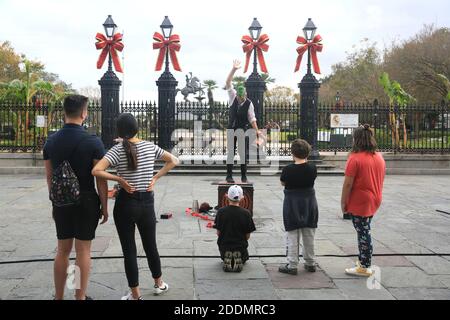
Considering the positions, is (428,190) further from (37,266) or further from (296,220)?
(37,266)

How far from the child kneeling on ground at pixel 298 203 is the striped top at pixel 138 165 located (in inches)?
65.6

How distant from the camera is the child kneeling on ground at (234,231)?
5.40 meters

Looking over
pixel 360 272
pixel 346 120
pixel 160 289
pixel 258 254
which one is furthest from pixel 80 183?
pixel 346 120

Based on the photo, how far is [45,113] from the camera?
1858 centimetres

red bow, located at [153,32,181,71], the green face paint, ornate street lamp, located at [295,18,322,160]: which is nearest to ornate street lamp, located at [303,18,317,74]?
ornate street lamp, located at [295,18,322,160]

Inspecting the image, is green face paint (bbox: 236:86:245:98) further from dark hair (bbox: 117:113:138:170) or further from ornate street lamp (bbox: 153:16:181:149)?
ornate street lamp (bbox: 153:16:181:149)

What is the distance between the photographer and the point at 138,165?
14.2 ft

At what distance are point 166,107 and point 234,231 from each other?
12653 millimetres

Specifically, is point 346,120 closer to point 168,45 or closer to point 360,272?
point 168,45

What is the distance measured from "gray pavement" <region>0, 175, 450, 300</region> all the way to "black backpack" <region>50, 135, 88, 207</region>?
1.10m

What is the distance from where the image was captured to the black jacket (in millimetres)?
5355

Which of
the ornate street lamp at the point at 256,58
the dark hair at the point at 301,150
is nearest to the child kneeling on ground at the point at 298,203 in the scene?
the dark hair at the point at 301,150

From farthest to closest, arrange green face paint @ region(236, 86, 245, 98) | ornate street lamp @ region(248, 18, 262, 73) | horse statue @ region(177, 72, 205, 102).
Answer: horse statue @ region(177, 72, 205, 102)
ornate street lamp @ region(248, 18, 262, 73)
green face paint @ region(236, 86, 245, 98)
